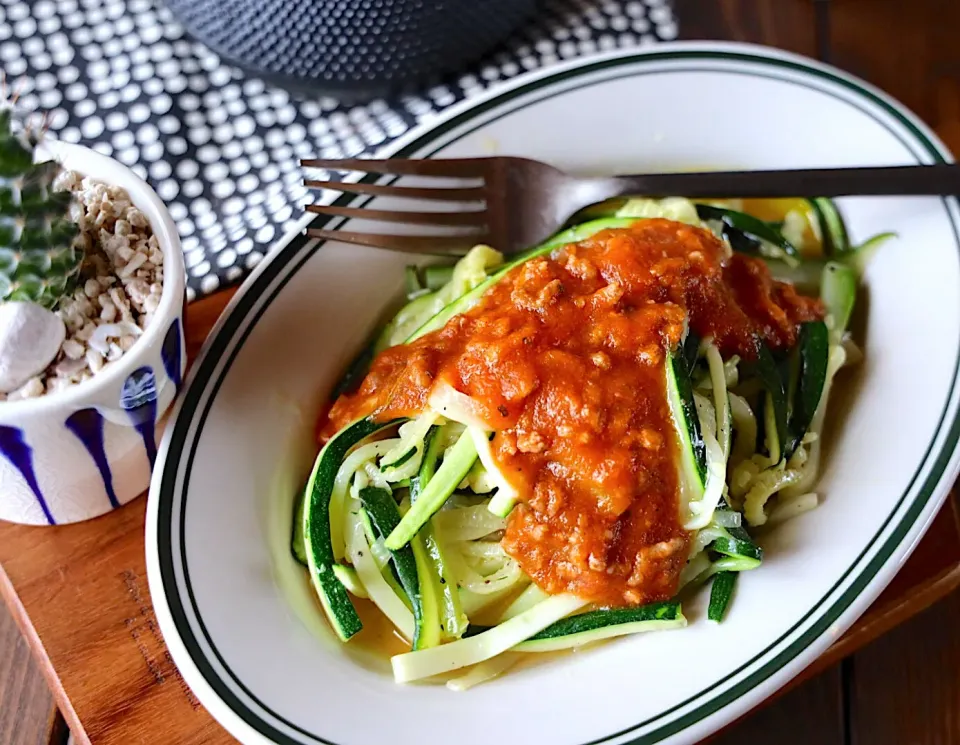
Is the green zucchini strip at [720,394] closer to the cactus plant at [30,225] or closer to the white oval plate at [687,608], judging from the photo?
the white oval plate at [687,608]

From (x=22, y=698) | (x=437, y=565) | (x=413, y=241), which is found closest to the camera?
(x=437, y=565)

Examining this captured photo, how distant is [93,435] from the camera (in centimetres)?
141

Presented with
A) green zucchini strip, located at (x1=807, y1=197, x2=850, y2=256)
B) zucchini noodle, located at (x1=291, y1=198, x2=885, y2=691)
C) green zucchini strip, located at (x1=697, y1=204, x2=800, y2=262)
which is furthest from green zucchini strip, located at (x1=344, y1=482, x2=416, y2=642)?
green zucchini strip, located at (x1=807, y1=197, x2=850, y2=256)

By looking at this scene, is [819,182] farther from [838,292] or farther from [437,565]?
[437,565]

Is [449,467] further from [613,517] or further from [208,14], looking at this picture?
[208,14]

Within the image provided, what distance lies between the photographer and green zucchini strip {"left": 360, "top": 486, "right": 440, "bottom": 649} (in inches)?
56.6

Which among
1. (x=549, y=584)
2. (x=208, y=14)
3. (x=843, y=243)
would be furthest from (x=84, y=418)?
(x=843, y=243)

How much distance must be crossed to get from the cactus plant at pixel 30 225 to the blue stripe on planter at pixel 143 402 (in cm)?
15

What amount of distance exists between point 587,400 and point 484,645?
38 cm

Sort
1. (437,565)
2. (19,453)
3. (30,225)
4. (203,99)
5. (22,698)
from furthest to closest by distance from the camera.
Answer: (203,99) → (22,698) → (437,565) → (19,453) → (30,225)

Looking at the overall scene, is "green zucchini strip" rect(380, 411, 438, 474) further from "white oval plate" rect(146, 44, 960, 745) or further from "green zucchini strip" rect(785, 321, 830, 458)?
"green zucchini strip" rect(785, 321, 830, 458)

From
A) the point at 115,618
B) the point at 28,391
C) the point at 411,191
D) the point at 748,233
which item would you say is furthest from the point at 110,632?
the point at 748,233

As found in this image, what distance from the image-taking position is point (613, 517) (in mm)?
1388

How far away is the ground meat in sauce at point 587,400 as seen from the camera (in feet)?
4.56
